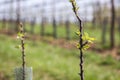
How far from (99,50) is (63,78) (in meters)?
9.29

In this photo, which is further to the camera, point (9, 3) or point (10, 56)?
point (9, 3)

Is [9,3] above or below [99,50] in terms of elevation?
above

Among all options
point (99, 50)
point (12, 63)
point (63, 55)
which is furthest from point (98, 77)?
point (99, 50)

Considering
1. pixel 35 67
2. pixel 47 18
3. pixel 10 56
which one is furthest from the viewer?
pixel 47 18

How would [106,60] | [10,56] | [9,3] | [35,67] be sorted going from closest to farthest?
[35,67] → [10,56] → [106,60] → [9,3]

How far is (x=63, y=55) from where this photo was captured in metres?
17.6

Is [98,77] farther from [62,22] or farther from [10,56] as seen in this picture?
[62,22]

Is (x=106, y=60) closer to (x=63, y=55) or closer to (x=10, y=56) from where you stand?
(x=63, y=55)

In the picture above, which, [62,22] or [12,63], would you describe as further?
[62,22]

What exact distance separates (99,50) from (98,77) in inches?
350

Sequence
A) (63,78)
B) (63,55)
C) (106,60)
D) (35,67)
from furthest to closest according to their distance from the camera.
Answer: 1. (63,55)
2. (106,60)
3. (35,67)
4. (63,78)

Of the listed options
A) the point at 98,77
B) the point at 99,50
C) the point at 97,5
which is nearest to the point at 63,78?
the point at 98,77

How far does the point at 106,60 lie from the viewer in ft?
51.8

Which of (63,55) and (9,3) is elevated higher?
(9,3)
